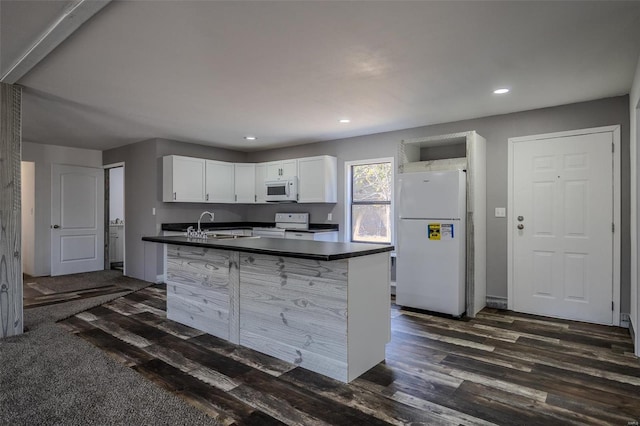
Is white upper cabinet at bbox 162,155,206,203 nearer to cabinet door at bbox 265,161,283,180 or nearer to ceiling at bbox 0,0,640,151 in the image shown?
cabinet door at bbox 265,161,283,180

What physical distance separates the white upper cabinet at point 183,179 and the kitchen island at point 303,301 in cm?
251

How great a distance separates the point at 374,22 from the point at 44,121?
4.70 meters

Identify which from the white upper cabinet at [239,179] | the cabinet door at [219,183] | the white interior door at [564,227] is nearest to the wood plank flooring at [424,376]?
the white interior door at [564,227]

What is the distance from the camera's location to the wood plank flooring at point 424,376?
83.3 inches

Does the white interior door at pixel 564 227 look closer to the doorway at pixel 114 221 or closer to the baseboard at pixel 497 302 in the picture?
the baseboard at pixel 497 302

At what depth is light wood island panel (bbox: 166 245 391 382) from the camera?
255 centimetres

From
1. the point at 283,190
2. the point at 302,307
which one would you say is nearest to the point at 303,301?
the point at 302,307

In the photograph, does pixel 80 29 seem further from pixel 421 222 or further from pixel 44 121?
pixel 421 222

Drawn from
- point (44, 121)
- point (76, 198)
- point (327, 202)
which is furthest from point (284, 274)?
point (76, 198)

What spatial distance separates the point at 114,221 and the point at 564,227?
833cm

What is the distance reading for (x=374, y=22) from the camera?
2.25 m

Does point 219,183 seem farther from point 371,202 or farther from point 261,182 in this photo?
point 371,202

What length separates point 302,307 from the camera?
2.74 m

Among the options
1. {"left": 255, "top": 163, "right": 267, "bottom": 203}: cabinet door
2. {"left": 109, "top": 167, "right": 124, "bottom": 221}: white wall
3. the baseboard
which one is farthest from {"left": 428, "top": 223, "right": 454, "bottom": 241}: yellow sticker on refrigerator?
{"left": 109, "top": 167, "right": 124, "bottom": 221}: white wall
